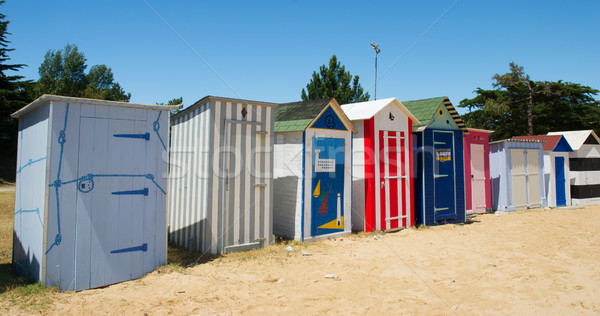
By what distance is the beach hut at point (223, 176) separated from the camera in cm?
684

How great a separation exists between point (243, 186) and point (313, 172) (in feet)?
6.13

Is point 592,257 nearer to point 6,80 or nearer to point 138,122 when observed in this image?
point 138,122

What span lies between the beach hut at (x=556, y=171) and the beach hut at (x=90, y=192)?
16.2 meters

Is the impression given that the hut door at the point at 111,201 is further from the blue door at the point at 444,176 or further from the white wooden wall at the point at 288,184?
the blue door at the point at 444,176

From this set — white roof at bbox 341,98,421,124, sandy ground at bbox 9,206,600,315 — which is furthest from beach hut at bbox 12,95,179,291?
white roof at bbox 341,98,421,124

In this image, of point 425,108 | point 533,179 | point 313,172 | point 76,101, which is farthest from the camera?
point 533,179

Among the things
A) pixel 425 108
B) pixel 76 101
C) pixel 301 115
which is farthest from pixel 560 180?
pixel 76 101

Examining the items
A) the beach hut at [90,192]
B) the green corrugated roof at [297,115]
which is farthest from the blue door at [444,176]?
the beach hut at [90,192]

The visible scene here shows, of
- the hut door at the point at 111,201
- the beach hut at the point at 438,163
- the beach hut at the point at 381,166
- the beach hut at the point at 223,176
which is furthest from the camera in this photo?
the beach hut at the point at 438,163

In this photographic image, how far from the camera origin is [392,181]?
989 cm

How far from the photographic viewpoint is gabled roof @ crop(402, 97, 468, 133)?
1076 centimetres

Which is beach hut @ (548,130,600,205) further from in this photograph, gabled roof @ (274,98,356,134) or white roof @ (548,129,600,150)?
gabled roof @ (274,98,356,134)

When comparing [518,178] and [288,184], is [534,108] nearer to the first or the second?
[518,178]

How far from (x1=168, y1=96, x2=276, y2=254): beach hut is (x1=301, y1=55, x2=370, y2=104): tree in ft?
76.8
